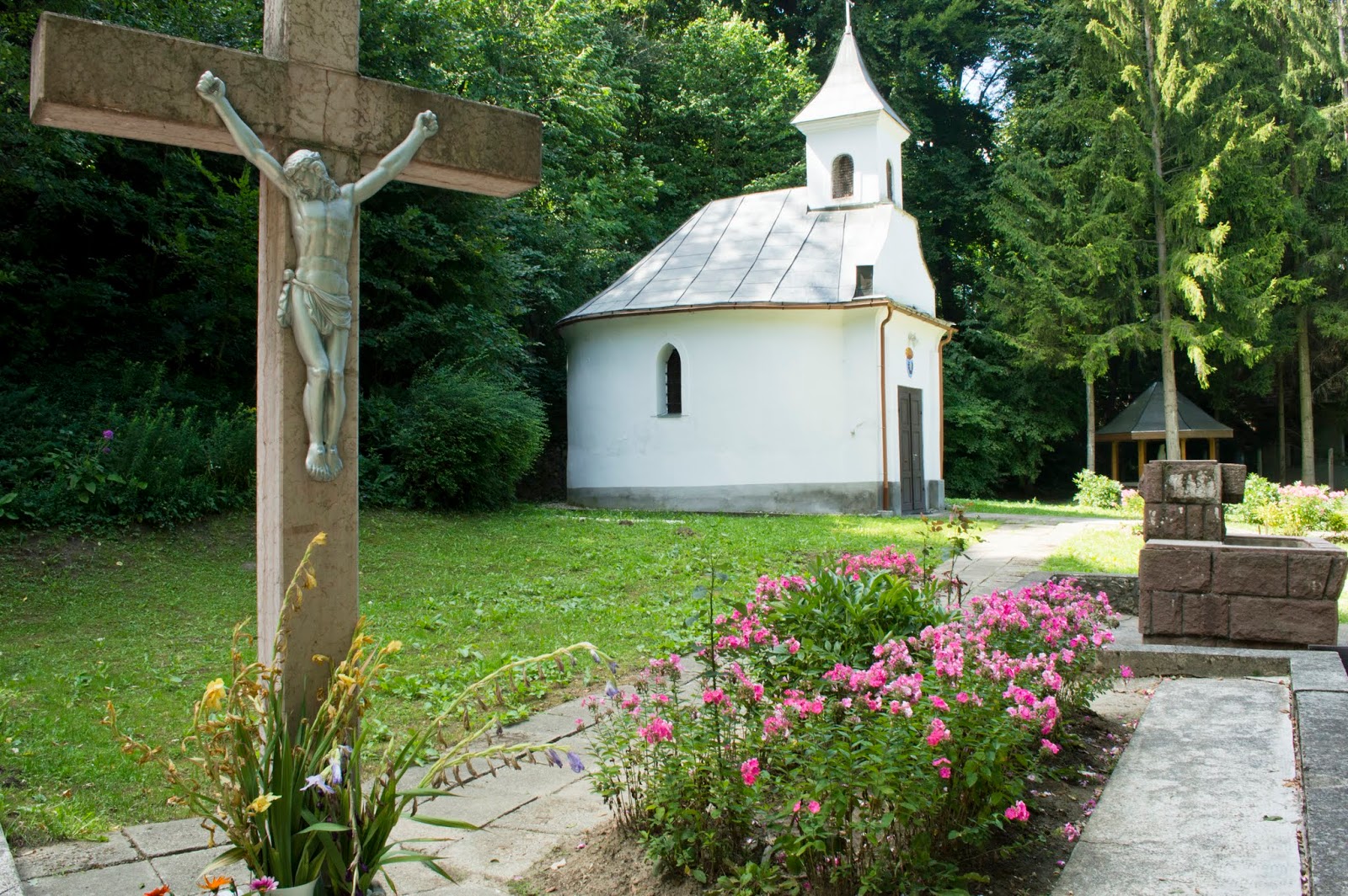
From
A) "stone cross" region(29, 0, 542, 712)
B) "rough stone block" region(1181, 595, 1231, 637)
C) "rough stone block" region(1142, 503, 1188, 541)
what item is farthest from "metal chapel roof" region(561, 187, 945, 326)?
"stone cross" region(29, 0, 542, 712)

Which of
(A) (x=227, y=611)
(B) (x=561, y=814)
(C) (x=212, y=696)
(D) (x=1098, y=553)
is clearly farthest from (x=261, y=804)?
(D) (x=1098, y=553)

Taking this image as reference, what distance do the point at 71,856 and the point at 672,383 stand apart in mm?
16237

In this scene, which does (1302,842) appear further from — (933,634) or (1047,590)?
(1047,590)

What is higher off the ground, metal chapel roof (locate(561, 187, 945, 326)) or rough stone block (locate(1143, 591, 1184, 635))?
metal chapel roof (locate(561, 187, 945, 326))

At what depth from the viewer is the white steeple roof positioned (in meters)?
19.7

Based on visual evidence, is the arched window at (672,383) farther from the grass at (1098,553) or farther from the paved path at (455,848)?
the paved path at (455,848)

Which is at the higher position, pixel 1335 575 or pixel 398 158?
pixel 398 158

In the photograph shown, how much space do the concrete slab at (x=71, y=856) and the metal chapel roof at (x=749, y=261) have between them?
15.2 m

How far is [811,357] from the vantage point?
709 inches

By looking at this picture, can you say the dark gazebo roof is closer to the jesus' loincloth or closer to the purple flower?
the jesus' loincloth

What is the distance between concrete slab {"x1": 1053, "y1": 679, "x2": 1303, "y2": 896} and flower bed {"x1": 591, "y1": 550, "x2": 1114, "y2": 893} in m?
0.28

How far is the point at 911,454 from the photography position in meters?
18.8

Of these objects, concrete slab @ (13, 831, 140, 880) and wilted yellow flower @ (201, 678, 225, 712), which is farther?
concrete slab @ (13, 831, 140, 880)

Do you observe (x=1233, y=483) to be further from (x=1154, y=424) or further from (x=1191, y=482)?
(x=1154, y=424)
